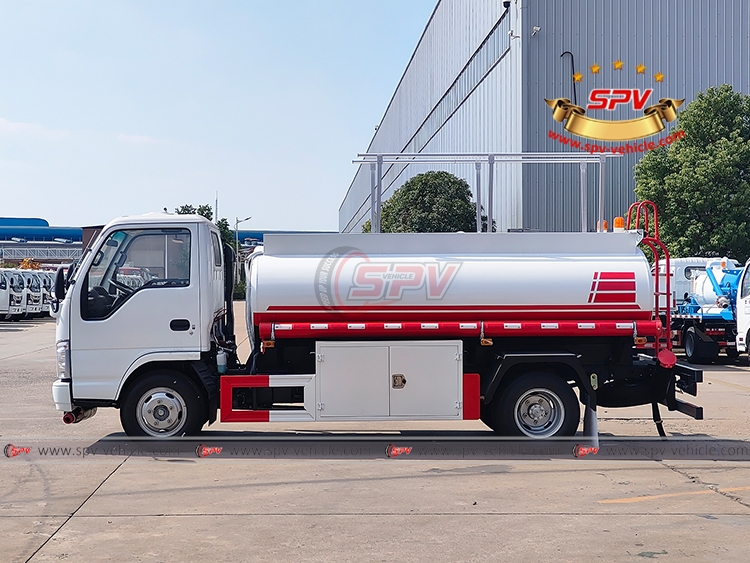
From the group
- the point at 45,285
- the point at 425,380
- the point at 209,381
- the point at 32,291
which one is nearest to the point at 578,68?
the point at 32,291

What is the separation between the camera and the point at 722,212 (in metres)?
30.7

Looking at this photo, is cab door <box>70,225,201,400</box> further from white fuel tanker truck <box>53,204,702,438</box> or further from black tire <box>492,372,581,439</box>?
black tire <box>492,372,581,439</box>

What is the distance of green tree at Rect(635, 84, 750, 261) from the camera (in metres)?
30.3

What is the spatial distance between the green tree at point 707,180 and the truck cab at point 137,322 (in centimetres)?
2445

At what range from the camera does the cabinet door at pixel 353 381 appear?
962 centimetres

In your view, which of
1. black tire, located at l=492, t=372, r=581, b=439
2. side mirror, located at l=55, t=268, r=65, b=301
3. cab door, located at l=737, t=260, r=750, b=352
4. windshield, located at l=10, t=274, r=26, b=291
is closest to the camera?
side mirror, located at l=55, t=268, r=65, b=301

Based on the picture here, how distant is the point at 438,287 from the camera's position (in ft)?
31.4

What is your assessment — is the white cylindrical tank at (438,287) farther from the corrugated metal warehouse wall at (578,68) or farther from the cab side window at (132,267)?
the corrugated metal warehouse wall at (578,68)

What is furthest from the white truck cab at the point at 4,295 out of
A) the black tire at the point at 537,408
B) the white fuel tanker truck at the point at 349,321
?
the black tire at the point at 537,408

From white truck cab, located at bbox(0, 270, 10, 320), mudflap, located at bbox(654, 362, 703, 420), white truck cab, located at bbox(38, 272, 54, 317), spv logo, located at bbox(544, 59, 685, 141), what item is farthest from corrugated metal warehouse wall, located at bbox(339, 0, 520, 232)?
mudflap, located at bbox(654, 362, 703, 420)

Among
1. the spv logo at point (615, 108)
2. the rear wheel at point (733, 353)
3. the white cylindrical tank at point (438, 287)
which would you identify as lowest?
the rear wheel at point (733, 353)

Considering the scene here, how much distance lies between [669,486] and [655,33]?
31215mm

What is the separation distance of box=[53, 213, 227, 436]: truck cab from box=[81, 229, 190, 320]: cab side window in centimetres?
1

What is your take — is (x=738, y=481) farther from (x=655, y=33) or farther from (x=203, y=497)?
(x=655, y=33)
